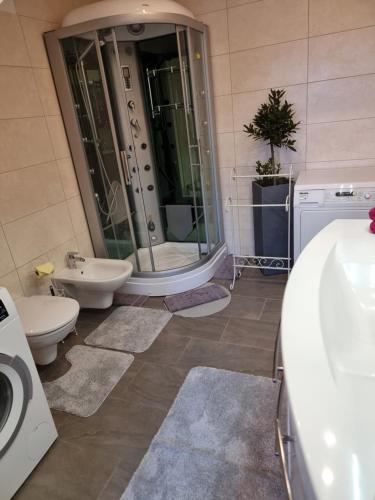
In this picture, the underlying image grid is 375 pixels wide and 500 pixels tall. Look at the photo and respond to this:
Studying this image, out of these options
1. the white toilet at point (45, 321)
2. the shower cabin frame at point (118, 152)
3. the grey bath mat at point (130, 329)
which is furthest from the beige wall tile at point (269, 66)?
the white toilet at point (45, 321)

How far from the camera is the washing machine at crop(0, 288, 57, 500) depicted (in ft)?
4.66

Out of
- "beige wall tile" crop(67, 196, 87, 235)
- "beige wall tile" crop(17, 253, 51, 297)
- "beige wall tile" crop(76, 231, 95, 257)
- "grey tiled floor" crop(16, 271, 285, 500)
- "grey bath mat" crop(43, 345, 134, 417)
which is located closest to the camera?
"grey tiled floor" crop(16, 271, 285, 500)

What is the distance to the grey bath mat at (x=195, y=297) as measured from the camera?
110 inches

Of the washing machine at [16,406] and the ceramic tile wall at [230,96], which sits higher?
the ceramic tile wall at [230,96]

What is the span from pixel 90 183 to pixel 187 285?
1.20m

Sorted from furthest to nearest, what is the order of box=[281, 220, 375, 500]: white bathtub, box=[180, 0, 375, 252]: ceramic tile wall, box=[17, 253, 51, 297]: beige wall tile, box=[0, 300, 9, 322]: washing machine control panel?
box=[180, 0, 375, 252]: ceramic tile wall < box=[17, 253, 51, 297]: beige wall tile < box=[0, 300, 9, 322]: washing machine control panel < box=[281, 220, 375, 500]: white bathtub

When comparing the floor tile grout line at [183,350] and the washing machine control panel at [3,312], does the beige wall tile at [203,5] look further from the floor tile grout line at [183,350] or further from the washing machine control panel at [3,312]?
the washing machine control panel at [3,312]

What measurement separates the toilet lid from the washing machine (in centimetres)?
47

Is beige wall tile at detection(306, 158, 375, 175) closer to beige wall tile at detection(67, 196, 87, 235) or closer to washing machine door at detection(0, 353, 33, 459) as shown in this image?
beige wall tile at detection(67, 196, 87, 235)

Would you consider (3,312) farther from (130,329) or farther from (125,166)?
(125,166)

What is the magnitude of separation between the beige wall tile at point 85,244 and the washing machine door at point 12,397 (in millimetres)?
1572

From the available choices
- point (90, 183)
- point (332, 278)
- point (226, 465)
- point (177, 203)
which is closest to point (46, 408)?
point (226, 465)

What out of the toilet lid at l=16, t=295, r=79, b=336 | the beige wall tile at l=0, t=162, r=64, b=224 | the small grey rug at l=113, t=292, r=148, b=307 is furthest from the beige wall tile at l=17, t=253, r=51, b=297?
the small grey rug at l=113, t=292, r=148, b=307

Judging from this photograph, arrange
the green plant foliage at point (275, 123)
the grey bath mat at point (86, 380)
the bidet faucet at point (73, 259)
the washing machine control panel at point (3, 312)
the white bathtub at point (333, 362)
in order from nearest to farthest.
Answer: the white bathtub at point (333, 362) → the washing machine control panel at point (3, 312) → the grey bath mat at point (86, 380) → the green plant foliage at point (275, 123) → the bidet faucet at point (73, 259)
